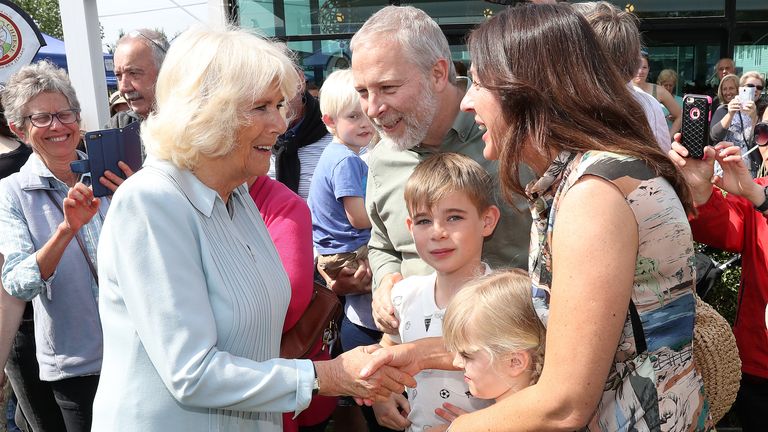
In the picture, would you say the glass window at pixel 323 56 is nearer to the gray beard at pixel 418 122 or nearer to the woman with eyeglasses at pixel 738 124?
the woman with eyeglasses at pixel 738 124

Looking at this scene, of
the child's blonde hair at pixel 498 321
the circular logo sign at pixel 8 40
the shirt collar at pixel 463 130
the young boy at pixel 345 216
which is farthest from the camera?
the circular logo sign at pixel 8 40

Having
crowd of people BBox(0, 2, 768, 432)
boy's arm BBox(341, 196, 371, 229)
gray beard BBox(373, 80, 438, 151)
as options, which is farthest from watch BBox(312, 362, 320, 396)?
boy's arm BBox(341, 196, 371, 229)

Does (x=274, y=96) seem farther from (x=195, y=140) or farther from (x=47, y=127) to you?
(x=47, y=127)

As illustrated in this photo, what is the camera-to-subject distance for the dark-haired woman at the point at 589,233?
58.8 inches

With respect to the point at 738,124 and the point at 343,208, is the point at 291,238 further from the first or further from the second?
the point at 738,124

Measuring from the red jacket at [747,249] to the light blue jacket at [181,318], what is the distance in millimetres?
2232

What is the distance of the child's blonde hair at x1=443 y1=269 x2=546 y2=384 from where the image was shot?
6.22 feet

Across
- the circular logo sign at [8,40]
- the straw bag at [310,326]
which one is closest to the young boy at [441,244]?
the straw bag at [310,326]

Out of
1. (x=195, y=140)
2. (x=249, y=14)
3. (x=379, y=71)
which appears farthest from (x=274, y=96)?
(x=249, y=14)

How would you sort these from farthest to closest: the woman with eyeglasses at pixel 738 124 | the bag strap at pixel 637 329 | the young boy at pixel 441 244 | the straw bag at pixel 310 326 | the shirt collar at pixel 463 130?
the woman with eyeglasses at pixel 738 124, the shirt collar at pixel 463 130, the straw bag at pixel 310 326, the young boy at pixel 441 244, the bag strap at pixel 637 329

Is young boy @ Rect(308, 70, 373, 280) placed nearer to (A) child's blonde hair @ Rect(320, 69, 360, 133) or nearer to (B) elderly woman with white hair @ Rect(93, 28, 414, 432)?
(A) child's blonde hair @ Rect(320, 69, 360, 133)

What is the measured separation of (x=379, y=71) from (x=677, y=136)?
1.15 metres

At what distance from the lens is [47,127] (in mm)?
3410

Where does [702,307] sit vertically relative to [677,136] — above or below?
below
